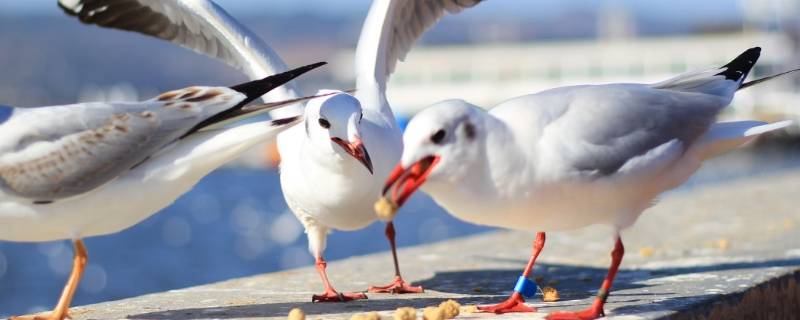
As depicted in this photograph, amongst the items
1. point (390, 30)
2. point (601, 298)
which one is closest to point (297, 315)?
point (601, 298)

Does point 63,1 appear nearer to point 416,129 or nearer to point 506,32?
point 416,129

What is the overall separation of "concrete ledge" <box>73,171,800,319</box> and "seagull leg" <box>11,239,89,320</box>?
0.25m

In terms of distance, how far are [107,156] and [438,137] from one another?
126 centimetres

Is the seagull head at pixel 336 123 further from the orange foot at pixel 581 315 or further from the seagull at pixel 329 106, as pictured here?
the orange foot at pixel 581 315

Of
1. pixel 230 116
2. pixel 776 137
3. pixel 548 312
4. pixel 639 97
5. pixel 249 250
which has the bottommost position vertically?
pixel 249 250

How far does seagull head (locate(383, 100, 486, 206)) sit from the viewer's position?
12.8 ft

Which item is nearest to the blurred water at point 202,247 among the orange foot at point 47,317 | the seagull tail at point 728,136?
the orange foot at point 47,317

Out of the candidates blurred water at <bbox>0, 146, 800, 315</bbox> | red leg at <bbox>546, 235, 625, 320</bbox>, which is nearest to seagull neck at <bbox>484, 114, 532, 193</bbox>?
red leg at <bbox>546, 235, 625, 320</bbox>

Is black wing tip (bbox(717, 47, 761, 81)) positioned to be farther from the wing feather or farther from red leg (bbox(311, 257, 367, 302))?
red leg (bbox(311, 257, 367, 302))

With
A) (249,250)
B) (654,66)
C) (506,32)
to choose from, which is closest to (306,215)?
(249,250)

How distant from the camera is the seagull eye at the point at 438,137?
12.8 feet

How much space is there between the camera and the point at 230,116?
4574mm

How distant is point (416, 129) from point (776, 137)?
1606 inches

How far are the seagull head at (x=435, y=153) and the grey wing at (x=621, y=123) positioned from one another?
33 cm
